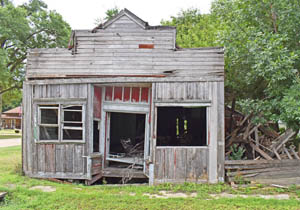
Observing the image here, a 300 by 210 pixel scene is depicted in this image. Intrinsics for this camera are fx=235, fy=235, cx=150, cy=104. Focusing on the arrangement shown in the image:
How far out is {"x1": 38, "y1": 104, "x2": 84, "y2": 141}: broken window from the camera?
8.21m

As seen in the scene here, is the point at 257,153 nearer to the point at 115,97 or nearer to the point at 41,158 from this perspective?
the point at 115,97

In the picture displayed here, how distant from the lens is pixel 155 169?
7.66m

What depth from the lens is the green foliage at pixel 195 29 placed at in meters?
14.3

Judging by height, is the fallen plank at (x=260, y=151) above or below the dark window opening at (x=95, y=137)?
below

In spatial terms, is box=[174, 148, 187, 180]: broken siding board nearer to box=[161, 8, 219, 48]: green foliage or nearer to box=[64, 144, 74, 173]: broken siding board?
box=[64, 144, 74, 173]: broken siding board

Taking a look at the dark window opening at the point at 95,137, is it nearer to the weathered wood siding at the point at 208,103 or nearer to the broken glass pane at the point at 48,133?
the broken glass pane at the point at 48,133

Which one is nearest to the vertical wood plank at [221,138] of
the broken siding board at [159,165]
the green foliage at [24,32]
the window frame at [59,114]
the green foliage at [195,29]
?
the broken siding board at [159,165]

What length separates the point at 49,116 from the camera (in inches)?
337

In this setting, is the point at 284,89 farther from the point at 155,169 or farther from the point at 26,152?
the point at 26,152

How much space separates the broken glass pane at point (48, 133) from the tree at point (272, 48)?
6490mm

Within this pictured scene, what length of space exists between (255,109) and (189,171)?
2.87m

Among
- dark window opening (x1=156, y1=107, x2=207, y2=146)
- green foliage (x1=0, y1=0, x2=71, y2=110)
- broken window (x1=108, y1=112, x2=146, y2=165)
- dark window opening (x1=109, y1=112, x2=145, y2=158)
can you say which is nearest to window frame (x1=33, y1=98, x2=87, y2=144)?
broken window (x1=108, y1=112, x2=146, y2=165)

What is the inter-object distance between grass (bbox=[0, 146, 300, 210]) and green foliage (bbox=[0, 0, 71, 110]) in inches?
630

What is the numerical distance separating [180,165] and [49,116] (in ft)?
16.4
